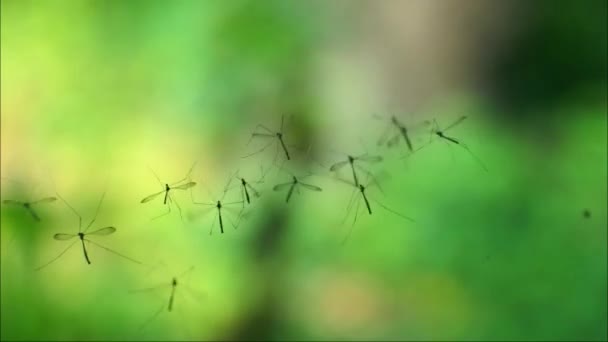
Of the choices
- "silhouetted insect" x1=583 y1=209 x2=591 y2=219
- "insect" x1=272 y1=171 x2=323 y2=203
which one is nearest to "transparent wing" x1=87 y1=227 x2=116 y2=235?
"insect" x1=272 y1=171 x2=323 y2=203

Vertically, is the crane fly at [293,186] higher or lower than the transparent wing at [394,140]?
lower

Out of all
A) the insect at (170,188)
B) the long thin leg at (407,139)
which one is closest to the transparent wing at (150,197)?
the insect at (170,188)

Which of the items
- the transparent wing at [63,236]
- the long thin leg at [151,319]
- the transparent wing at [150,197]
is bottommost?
the long thin leg at [151,319]

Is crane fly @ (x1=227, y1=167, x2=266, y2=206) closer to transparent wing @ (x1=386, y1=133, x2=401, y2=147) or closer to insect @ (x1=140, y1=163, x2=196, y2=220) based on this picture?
insect @ (x1=140, y1=163, x2=196, y2=220)

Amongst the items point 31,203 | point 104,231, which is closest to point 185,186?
point 104,231

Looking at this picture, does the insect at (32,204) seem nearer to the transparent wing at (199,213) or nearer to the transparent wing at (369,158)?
the transparent wing at (199,213)

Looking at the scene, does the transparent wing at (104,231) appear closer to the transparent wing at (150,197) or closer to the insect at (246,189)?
the transparent wing at (150,197)

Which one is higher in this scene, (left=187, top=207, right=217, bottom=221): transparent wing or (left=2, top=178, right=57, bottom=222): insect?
(left=2, top=178, right=57, bottom=222): insect

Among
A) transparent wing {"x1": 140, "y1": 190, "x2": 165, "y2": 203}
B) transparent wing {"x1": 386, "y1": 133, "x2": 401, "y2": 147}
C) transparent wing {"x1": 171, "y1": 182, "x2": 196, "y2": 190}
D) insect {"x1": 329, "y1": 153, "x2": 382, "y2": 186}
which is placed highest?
transparent wing {"x1": 386, "y1": 133, "x2": 401, "y2": 147}

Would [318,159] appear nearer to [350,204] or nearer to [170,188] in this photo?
[350,204]
